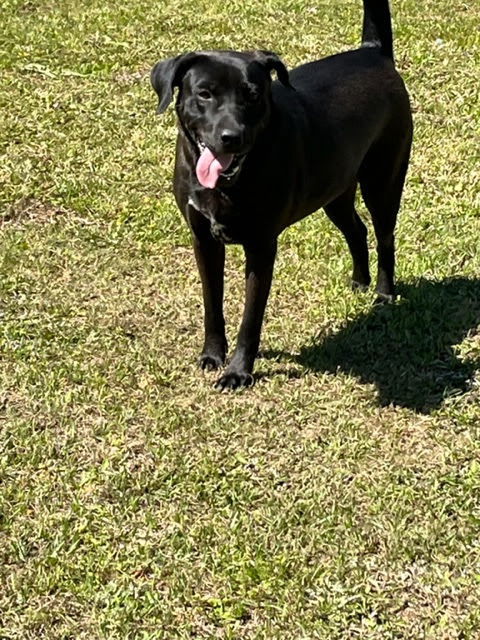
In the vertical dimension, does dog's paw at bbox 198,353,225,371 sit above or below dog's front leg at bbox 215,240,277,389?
below

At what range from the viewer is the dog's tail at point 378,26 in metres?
5.15

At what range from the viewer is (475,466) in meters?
4.13

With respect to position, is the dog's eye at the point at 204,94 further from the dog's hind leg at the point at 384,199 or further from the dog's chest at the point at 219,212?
the dog's hind leg at the point at 384,199

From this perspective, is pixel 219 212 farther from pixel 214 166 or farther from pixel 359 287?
pixel 359 287

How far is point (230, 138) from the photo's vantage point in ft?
13.1

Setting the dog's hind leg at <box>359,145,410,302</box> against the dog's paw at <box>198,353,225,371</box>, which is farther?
the dog's hind leg at <box>359,145,410,302</box>

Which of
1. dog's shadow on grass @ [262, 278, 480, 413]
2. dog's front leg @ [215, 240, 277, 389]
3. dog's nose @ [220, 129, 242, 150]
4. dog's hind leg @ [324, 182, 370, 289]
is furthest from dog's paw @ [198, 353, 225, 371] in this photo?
dog's nose @ [220, 129, 242, 150]

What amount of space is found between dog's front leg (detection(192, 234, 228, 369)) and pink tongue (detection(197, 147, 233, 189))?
44cm

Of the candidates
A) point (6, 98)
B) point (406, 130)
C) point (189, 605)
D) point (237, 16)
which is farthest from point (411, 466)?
point (237, 16)

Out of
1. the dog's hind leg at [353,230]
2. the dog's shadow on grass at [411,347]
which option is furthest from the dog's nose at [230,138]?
the dog's hind leg at [353,230]

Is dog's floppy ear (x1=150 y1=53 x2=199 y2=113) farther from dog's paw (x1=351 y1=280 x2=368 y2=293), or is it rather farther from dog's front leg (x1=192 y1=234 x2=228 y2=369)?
dog's paw (x1=351 y1=280 x2=368 y2=293)

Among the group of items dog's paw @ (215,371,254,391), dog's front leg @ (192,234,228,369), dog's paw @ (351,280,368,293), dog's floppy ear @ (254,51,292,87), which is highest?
dog's floppy ear @ (254,51,292,87)

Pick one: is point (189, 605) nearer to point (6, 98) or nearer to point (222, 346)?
point (222, 346)

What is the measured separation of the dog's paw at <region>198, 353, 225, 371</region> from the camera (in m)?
4.84
